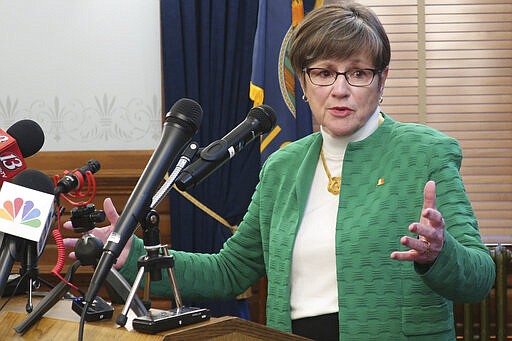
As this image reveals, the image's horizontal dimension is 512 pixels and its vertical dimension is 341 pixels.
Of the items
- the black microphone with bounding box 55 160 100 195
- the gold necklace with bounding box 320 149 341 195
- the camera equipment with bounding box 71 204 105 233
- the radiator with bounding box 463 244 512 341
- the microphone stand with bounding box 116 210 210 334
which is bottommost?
the radiator with bounding box 463 244 512 341

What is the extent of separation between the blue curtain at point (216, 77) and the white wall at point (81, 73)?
204 millimetres

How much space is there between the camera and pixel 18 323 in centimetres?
149

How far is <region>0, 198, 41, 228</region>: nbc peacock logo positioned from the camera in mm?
1497

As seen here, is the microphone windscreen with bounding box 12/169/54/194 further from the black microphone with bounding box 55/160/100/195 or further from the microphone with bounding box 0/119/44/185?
the microphone with bounding box 0/119/44/185

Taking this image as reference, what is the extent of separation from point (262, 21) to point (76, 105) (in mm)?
1133

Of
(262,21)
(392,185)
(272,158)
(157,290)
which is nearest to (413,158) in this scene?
(392,185)

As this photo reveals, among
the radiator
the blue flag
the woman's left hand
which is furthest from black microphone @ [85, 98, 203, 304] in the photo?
the radiator

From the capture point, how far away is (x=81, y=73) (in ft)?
13.9

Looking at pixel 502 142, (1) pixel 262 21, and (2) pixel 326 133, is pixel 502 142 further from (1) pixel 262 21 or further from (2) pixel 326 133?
(2) pixel 326 133

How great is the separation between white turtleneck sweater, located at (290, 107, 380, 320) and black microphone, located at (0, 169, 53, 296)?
649 millimetres

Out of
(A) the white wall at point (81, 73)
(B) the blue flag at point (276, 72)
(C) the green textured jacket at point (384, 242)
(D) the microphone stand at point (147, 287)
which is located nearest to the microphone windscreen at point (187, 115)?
(D) the microphone stand at point (147, 287)

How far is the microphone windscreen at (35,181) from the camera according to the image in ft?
5.10

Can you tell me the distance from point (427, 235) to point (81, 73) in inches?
122

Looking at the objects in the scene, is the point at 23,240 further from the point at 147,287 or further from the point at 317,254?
the point at 317,254
